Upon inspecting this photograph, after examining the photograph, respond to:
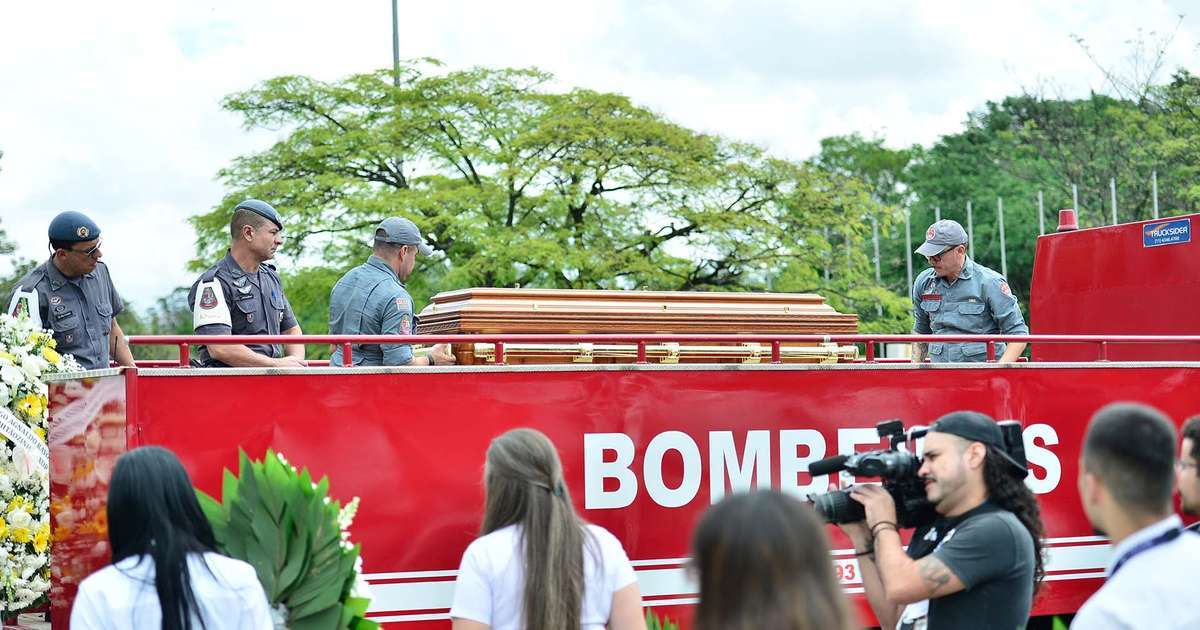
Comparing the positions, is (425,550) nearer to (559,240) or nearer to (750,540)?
(750,540)

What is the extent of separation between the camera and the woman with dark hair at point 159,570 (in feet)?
10.6

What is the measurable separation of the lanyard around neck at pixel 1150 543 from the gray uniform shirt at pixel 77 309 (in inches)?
192

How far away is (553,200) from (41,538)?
57.1 feet

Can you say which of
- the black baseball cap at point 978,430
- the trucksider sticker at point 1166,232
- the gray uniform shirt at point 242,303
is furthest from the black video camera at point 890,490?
the trucksider sticker at point 1166,232

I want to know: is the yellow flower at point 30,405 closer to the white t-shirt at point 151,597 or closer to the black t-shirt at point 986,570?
the white t-shirt at point 151,597

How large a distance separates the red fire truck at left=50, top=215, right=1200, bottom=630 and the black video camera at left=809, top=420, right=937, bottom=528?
1.43 meters

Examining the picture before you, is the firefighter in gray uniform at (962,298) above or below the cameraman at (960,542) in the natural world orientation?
above

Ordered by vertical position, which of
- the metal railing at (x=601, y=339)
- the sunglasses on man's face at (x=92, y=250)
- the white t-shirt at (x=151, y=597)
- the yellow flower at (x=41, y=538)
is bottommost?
the yellow flower at (x=41, y=538)

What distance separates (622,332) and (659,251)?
16.3 m

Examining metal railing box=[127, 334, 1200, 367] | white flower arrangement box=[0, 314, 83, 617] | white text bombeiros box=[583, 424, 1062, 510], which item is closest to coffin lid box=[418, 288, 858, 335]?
metal railing box=[127, 334, 1200, 367]

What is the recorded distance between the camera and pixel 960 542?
3.91 meters

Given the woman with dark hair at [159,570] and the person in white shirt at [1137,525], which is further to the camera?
→ the woman with dark hair at [159,570]

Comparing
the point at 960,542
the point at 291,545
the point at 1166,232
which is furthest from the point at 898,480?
the point at 1166,232

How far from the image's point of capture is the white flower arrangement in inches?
231
